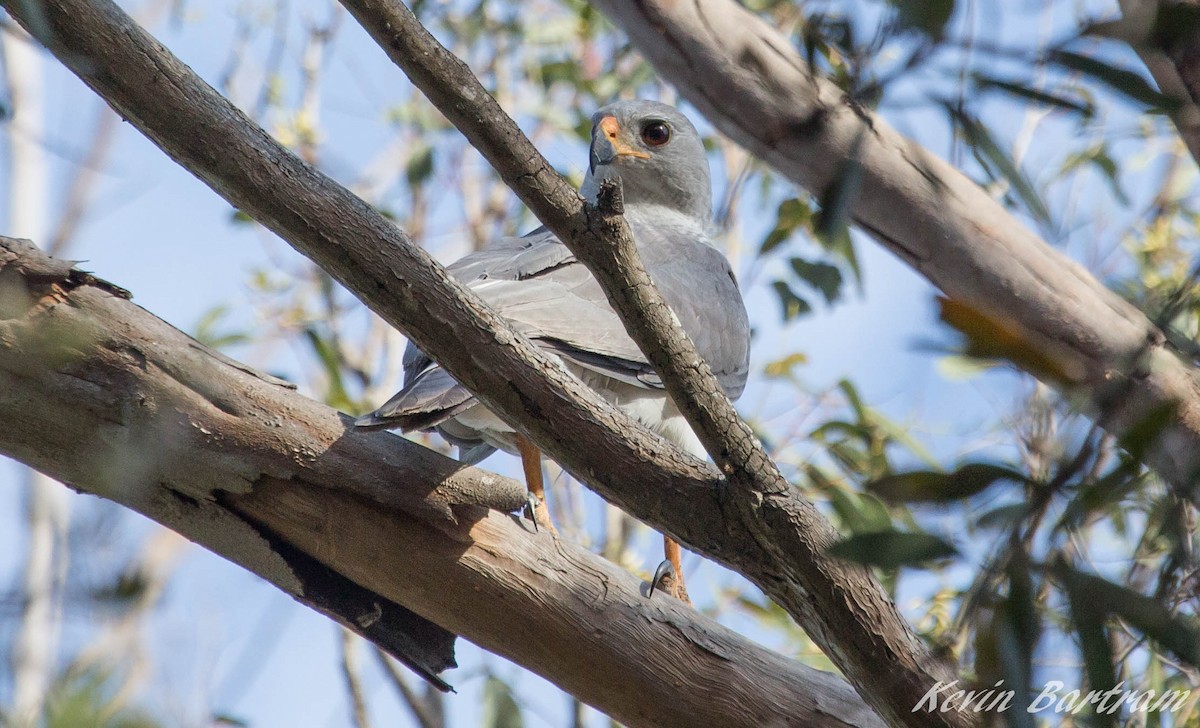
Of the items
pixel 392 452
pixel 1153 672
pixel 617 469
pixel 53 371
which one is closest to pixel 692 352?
pixel 617 469

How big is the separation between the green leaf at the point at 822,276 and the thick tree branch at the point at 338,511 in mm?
1873

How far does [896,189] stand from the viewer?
3580 mm

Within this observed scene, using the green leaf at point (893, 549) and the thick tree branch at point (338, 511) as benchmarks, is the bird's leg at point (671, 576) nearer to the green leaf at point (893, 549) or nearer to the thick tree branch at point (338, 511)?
the thick tree branch at point (338, 511)

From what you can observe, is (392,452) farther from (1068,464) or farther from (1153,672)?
(1153,672)

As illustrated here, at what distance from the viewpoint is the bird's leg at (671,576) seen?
9.75 feet

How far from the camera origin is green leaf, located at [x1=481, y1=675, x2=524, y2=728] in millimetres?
4211

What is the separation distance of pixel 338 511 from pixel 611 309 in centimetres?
96

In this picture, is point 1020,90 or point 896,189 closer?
point 1020,90

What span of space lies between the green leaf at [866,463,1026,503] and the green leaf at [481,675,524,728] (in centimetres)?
331

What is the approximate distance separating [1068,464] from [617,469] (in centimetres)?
120

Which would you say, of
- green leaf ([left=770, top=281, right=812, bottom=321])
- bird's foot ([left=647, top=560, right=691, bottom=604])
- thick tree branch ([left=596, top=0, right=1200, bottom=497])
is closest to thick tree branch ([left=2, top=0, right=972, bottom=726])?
bird's foot ([left=647, top=560, right=691, bottom=604])

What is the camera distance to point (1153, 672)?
3.33 meters
